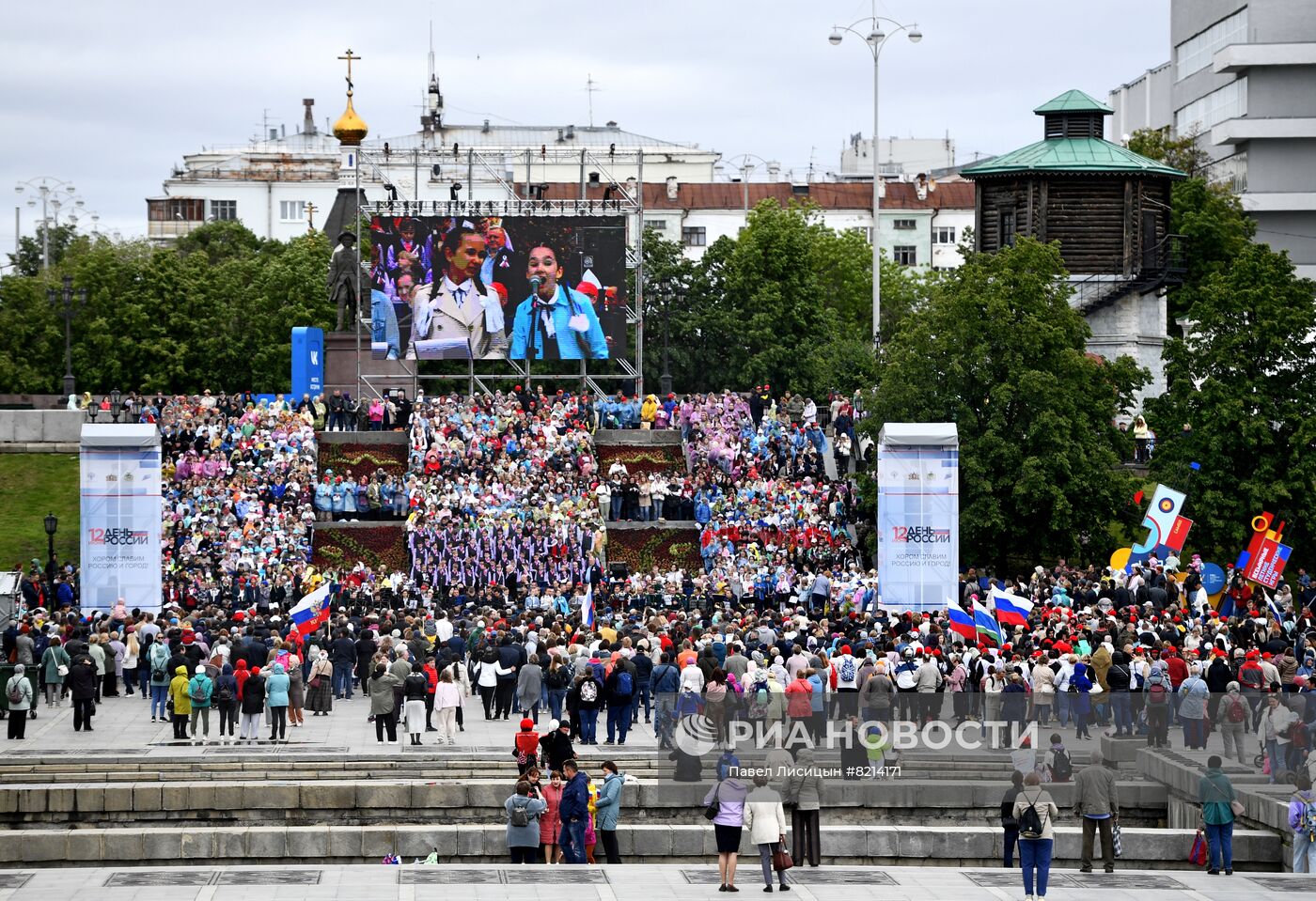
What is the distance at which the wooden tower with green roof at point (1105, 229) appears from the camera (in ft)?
201

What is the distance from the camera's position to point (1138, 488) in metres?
49.9

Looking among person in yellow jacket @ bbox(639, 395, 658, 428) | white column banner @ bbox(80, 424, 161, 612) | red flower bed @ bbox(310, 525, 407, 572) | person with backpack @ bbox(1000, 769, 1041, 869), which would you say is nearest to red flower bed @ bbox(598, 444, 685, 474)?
person in yellow jacket @ bbox(639, 395, 658, 428)

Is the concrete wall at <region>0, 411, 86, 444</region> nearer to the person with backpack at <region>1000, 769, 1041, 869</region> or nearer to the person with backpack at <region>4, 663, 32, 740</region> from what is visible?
the person with backpack at <region>4, 663, 32, 740</region>

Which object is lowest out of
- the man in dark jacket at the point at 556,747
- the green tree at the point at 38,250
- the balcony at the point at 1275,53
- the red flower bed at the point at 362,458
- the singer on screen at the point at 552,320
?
the man in dark jacket at the point at 556,747

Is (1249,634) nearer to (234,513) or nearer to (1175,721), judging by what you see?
(1175,721)

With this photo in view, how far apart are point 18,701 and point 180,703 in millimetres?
2423

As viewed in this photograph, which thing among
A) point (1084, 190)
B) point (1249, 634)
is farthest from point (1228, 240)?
point (1249, 634)

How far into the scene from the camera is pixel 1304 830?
25.7 meters

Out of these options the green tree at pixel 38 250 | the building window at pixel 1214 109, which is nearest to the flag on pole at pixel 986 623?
the building window at pixel 1214 109

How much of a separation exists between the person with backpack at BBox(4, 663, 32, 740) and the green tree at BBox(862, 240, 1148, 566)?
23.2 meters

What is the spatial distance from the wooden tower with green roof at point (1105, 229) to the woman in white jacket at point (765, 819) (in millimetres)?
40239

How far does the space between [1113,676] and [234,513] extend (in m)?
24.4

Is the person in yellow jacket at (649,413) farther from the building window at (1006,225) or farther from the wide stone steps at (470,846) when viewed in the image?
the wide stone steps at (470,846)

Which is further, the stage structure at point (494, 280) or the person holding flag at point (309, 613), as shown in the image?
the stage structure at point (494, 280)
